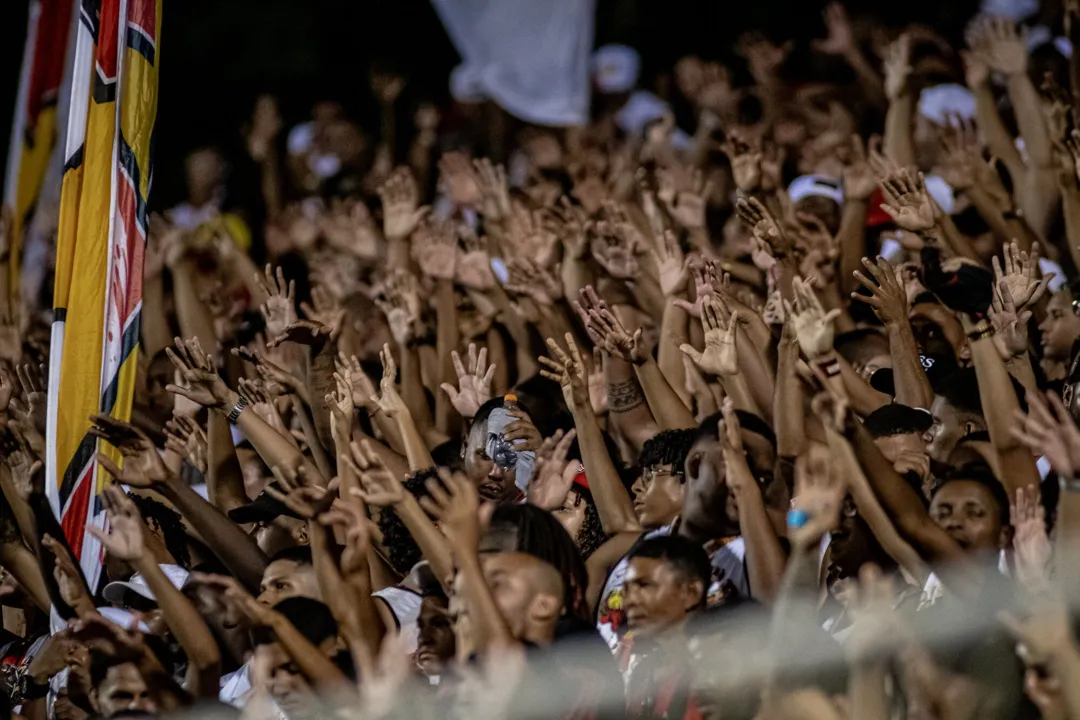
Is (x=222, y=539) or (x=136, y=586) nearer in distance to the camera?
(x=222, y=539)

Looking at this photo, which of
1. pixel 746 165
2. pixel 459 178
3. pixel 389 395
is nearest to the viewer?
pixel 389 395

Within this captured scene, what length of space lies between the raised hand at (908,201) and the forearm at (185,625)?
2.87 m

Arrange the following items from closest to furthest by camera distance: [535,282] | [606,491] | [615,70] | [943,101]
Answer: [606,491], [535,282], [943,101], [615,70]

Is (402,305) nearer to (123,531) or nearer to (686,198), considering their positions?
(686,198)

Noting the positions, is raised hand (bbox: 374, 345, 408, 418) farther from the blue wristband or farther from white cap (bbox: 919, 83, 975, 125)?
white cap (bbox: 919, 83, 975, 125)

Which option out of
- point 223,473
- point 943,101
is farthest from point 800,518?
point 943,101

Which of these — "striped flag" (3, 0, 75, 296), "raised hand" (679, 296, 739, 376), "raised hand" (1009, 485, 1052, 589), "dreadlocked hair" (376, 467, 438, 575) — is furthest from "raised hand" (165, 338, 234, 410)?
"striped flag" (3, 0, 75, 296)

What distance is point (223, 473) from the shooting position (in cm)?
632

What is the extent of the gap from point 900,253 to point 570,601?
3.08 meters

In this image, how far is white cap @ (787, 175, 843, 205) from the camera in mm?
7355

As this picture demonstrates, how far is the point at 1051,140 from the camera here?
6816 mm

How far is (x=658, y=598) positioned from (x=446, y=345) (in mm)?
3007

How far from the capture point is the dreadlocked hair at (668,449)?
17.3 feet

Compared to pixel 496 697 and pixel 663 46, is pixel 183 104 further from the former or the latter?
pixel 496 697
